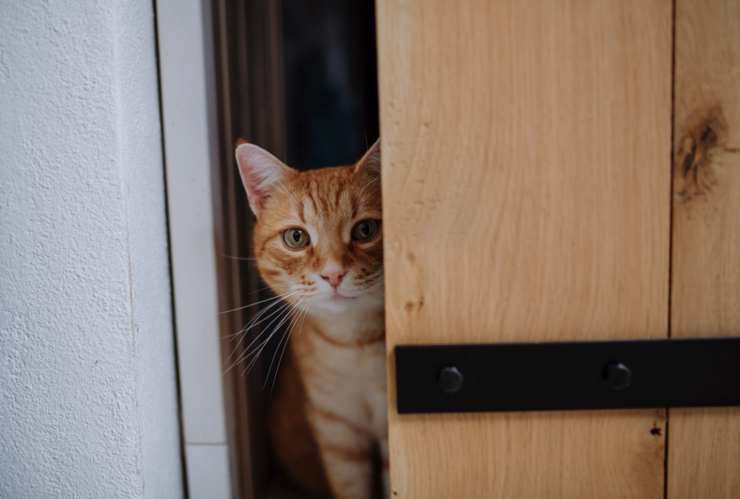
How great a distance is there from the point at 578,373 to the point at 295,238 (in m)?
0.44

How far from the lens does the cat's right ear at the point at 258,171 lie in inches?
27.6

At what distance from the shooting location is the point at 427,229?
0.60m

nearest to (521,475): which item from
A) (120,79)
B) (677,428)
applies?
(677,428)

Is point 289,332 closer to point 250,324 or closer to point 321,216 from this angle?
point 250,324

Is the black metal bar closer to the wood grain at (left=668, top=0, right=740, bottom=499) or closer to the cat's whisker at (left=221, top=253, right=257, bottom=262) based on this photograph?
the wood grain at (left=668, top=0, right=740, bottom=499)

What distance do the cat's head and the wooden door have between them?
113mm

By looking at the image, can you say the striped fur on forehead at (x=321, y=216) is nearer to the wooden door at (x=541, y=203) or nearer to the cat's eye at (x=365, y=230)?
the cat's eye at (x=365, y=230)

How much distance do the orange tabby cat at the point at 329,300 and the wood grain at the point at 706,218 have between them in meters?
0.39

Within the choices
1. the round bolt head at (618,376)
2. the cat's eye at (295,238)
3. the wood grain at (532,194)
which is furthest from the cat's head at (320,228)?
the round bolt head at (618,376)

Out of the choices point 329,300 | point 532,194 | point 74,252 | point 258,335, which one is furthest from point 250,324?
point 532,194

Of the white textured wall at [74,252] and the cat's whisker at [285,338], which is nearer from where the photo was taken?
the white textured wall at [74,252]

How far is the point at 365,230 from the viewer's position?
0.73m

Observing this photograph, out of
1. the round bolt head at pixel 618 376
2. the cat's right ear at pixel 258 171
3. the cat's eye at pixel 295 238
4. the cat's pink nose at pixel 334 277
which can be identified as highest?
the cat's right ear at pixel 258 171

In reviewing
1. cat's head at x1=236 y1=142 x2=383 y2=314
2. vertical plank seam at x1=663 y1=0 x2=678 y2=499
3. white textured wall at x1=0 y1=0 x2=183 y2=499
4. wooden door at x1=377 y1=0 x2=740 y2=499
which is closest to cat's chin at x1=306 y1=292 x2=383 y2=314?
cat's head at x1=236 y1=142 x2=383 y2=314
